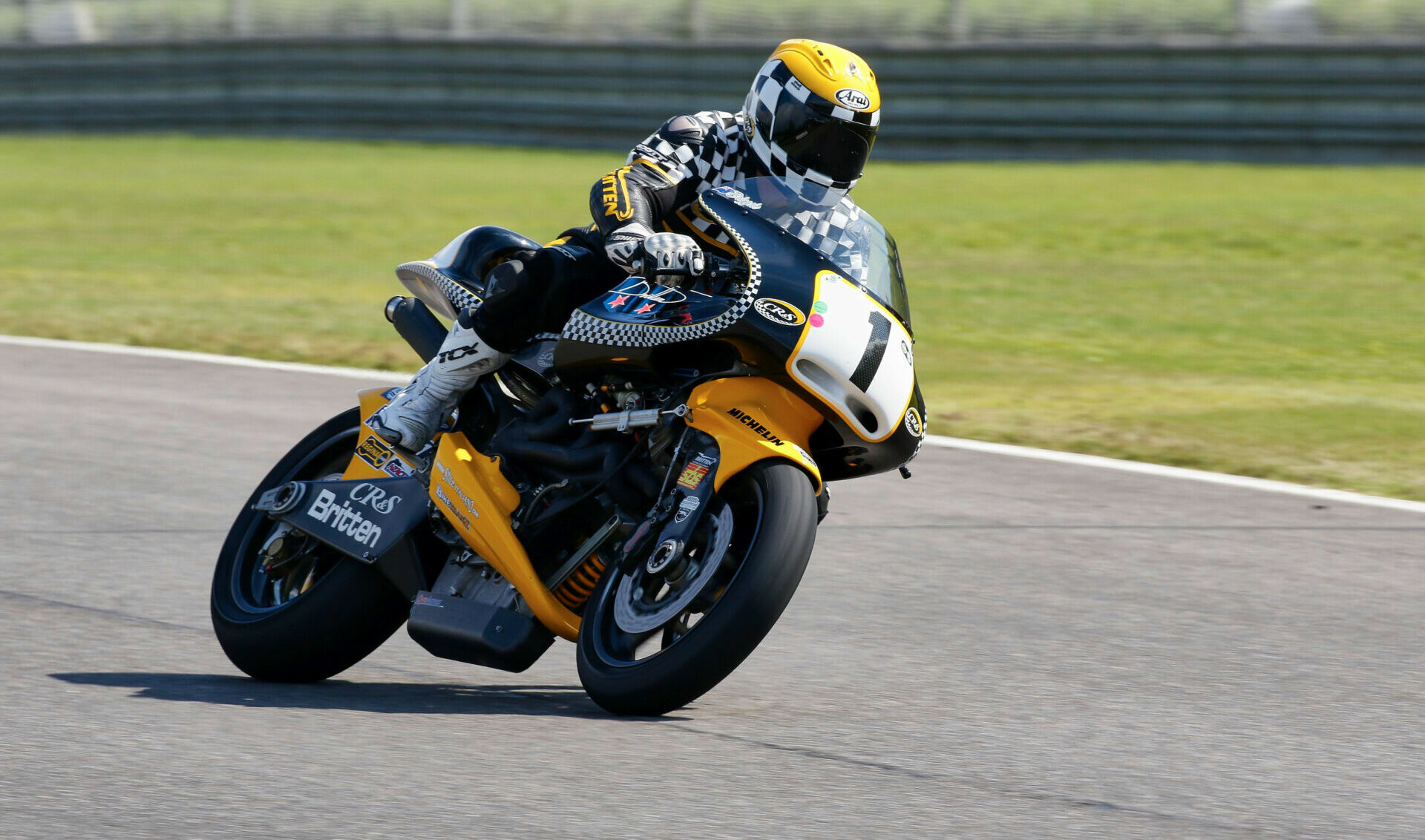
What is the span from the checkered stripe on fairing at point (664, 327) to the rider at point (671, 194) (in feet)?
0.40

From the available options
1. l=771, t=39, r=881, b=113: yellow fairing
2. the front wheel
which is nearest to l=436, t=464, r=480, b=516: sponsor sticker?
the front wheel

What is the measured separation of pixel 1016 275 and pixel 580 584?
10470 millimetres

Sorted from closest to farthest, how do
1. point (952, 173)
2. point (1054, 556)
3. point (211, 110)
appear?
point (1054, 556), point (952, 173), point (211, 110)

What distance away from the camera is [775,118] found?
5105 mm

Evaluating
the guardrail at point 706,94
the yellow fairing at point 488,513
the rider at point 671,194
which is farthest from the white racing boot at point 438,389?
the guardrail at point 706,94

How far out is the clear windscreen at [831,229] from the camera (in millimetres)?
4980

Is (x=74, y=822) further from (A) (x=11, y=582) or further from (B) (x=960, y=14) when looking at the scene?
(B) (x=960, y=14)

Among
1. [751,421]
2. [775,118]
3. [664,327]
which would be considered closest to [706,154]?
[775,118]

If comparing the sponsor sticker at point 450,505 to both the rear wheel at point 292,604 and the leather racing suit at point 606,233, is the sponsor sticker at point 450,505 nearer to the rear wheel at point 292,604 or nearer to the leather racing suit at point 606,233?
the rear wheel at point 292,604

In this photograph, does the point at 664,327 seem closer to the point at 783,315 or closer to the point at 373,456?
the point at 783,315

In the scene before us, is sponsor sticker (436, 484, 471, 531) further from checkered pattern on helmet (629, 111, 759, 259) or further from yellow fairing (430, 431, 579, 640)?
checkered pattern on helmet (629, 111, 759, 259)

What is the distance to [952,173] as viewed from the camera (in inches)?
809

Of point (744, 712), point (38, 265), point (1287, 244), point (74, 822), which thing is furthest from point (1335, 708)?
point (38, 265)

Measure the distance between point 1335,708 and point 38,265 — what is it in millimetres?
12448
